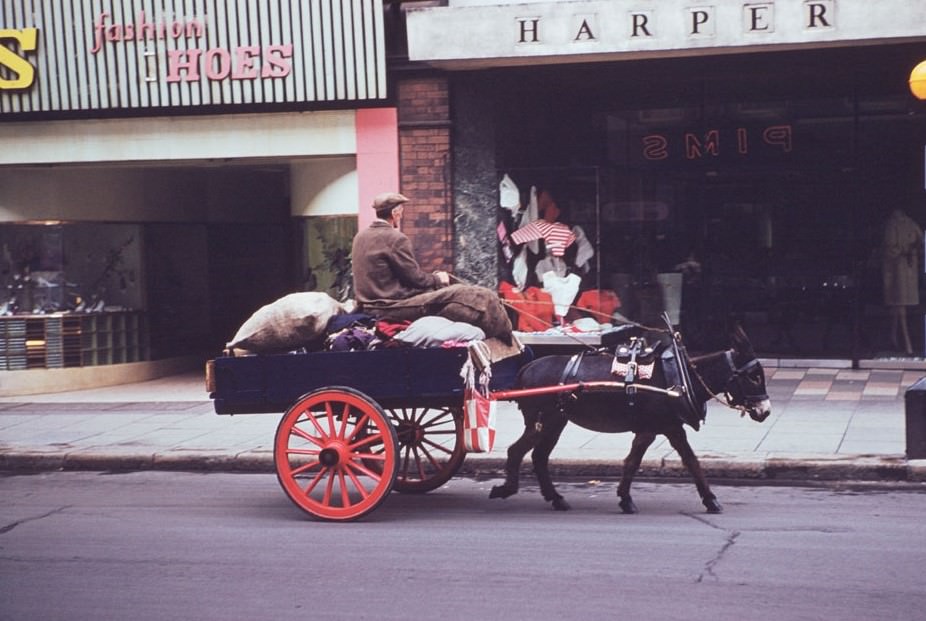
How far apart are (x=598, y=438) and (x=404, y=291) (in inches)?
137

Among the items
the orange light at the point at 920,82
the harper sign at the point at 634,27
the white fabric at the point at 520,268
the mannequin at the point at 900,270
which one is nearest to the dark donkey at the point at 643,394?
the orange light at the point at 920,82

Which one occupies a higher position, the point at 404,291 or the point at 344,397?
the point at 404,291

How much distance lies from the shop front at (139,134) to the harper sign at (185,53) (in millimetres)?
16

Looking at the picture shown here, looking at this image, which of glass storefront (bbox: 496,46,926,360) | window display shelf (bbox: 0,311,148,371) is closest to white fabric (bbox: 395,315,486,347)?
glass storefront (bbox: 496,46,926,360)

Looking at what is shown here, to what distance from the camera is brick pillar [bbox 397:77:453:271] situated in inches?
583

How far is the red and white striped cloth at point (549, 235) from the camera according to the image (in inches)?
607

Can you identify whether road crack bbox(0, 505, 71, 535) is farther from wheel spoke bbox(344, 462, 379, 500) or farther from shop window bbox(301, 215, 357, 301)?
shop window bbox(301, 215, 357, 301)

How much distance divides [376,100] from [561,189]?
2434 mm

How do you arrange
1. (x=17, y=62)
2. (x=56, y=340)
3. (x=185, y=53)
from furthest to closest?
(x=56, y=340)
(x=17, y=62)
(x=185, y=53)

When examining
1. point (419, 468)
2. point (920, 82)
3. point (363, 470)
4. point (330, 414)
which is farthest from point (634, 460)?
point (920, 82)

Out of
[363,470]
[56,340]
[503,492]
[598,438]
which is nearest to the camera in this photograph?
[363,470]

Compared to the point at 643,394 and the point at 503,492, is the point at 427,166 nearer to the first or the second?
the point at 503,492

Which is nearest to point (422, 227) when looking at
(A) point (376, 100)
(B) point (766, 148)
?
(A) point (376, 100)

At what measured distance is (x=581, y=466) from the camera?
1047 centimetres
